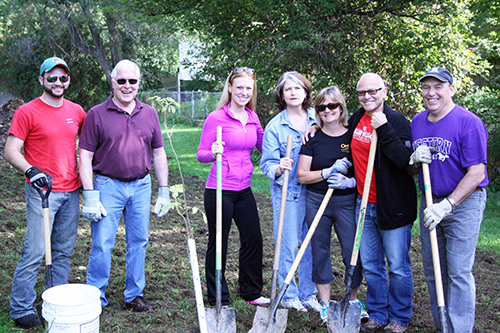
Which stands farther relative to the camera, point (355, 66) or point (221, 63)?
point (221, 63)

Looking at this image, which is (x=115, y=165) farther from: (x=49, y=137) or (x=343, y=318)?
(x=343, y=318)

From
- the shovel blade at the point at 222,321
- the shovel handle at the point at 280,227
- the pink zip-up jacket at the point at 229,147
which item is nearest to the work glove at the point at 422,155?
the shovel handle at the point at 280,227

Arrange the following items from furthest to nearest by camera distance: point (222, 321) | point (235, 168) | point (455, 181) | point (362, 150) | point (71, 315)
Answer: point (235, 168) → point (362, 150) → point (222, 321) → point (455, 181) → point (71, 315)

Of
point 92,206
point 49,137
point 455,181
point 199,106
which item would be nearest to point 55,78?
point 49,137

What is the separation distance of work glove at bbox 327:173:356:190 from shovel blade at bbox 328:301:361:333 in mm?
921

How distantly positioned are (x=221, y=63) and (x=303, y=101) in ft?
22.2

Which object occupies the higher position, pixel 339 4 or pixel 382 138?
pixel 339 4

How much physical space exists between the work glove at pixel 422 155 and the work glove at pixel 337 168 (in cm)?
54

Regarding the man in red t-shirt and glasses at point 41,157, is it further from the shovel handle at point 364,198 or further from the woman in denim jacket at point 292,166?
the shovel handle at point 364,198

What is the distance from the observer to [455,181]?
333cm

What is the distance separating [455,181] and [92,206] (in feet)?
9.23

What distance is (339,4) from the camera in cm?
909

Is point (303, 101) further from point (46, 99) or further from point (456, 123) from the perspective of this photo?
point (46, 99)

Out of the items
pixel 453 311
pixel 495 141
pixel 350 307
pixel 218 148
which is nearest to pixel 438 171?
pixel 453 311
